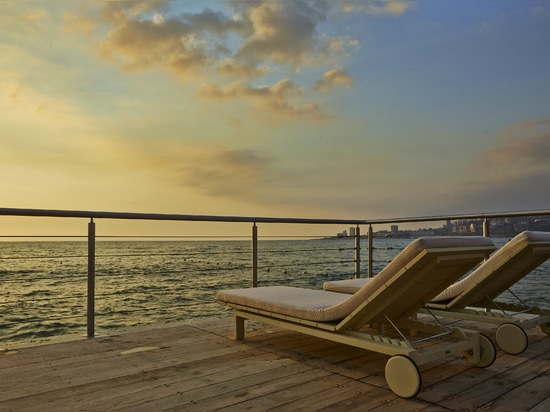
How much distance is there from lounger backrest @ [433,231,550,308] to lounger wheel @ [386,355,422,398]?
1238mm

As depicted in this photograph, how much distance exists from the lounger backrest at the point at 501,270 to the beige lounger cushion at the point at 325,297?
1.68ft

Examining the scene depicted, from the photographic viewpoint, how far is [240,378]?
2.07m

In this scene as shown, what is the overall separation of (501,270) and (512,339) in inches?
17.5

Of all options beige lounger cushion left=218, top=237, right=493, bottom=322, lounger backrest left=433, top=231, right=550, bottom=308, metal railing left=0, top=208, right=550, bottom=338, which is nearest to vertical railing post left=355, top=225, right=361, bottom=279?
metal railing left=0, top=208, right=550, bottom=338

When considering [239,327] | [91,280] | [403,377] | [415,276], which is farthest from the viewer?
[91,280]

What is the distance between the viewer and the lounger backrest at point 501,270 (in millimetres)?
2605

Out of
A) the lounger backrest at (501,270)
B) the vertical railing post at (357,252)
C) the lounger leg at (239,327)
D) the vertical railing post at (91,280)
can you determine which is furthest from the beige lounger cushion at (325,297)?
the vertical railing post at (357,252)

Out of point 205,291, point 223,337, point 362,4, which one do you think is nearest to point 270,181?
point 362,4

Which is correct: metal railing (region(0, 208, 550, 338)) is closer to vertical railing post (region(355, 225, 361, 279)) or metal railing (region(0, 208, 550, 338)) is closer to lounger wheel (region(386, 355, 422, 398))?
vertical railing post (region(355, 225, 361, 279))

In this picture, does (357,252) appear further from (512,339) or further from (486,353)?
(486,353)

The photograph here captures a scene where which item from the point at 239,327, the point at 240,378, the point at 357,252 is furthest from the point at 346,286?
the point at 357,252

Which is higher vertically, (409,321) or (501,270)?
(501,270)

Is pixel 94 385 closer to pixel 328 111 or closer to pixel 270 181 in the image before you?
pixel 328 111

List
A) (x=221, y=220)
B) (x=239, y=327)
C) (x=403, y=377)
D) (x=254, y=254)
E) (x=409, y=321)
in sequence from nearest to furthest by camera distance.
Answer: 1. (x=403, y=377)
2. (x=409, y=321)
3. (x=239, y=327)
4. (x=221, y=220)
5. (x=254, y=254)
